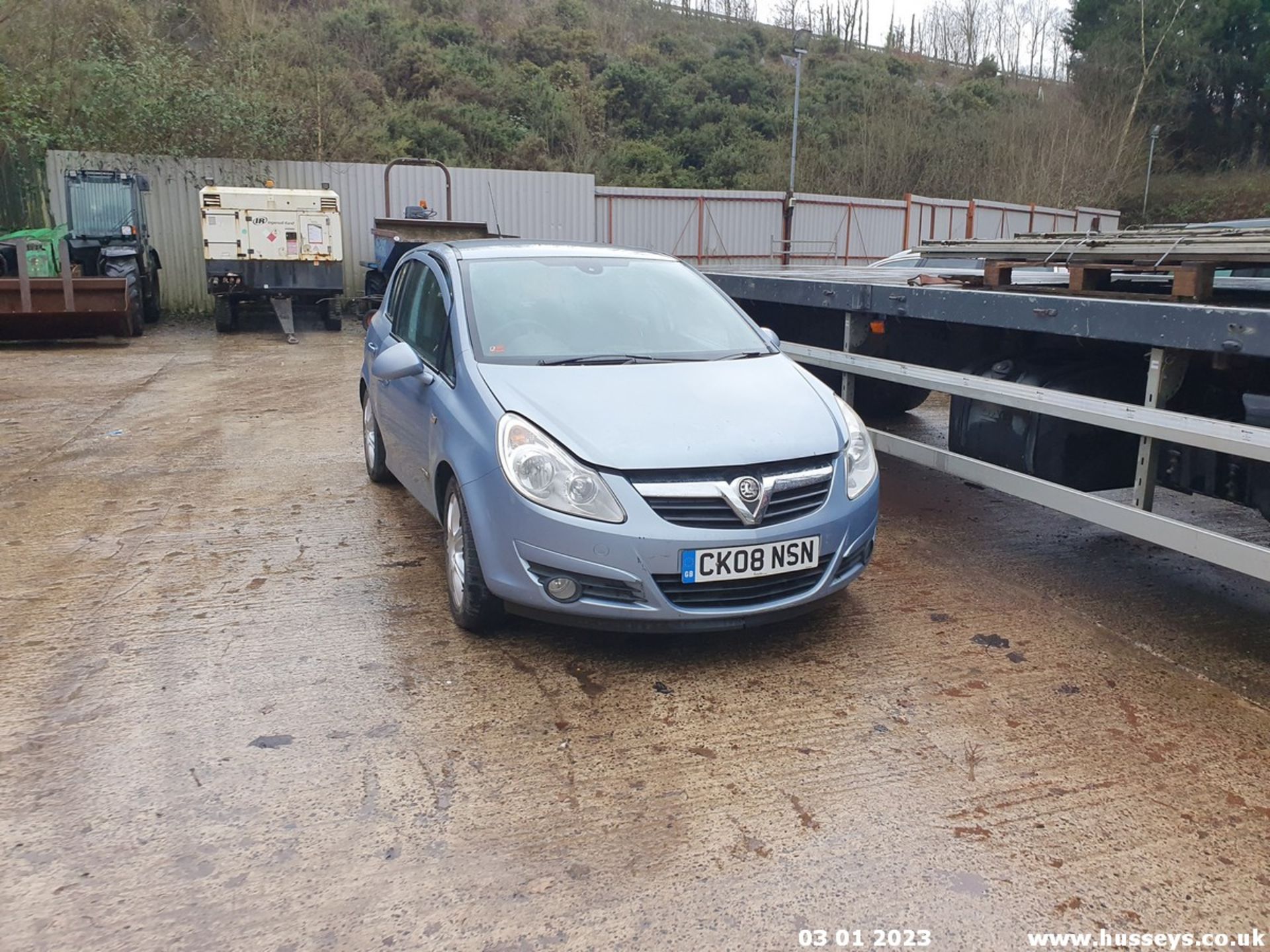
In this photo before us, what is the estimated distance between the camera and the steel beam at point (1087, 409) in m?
3.45

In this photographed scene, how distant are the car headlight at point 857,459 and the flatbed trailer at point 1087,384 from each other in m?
0.74

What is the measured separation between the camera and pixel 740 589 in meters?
3.67

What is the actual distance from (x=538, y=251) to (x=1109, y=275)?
2.78 m

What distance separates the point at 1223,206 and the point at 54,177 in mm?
Answer: 40867

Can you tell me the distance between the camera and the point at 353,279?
19.5 m

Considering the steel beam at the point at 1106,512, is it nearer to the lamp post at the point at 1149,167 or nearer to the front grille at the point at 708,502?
the front grille at the point at 708,502

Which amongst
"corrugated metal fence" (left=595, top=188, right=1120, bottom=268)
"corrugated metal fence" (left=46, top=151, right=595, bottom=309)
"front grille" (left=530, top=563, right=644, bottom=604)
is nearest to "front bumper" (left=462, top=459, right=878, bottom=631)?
"front grille" (left=530, top=563, right=644, bottom=604)

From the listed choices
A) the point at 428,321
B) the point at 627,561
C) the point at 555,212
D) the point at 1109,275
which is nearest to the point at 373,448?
the point at 428,321

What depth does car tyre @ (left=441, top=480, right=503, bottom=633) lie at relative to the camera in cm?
394

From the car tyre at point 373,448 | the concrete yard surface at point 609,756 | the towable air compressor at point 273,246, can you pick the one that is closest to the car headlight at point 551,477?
the concrete yard surface at point 609,756

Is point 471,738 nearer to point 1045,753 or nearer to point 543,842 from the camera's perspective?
point 543,842

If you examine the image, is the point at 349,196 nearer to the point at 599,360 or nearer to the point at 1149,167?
the point at 599,360

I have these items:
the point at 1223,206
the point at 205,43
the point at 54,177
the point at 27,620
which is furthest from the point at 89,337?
the point at 1223,206

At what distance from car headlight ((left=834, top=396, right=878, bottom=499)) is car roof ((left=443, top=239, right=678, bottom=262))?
154 centimetres
